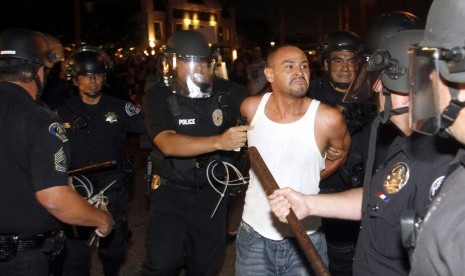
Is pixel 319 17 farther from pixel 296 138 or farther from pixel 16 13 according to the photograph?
pixel 296 138

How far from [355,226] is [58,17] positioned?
24.7 m

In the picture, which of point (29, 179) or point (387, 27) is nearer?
point (29, 179)

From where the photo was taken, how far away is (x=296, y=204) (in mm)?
2822

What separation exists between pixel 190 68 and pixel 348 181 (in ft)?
5.11

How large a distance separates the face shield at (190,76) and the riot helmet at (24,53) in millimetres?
1145

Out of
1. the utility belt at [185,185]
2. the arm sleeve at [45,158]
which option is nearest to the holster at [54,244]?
the arm sleeve at [45,158]

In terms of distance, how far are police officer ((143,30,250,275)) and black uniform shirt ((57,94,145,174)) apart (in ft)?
2.07

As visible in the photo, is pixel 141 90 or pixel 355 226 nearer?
pixel 355 226

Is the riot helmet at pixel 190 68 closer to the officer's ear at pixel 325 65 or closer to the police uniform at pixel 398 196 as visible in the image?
the officer's ear at pixel 325 65

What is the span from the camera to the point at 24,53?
131 inches

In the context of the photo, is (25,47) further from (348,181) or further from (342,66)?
(342,66)

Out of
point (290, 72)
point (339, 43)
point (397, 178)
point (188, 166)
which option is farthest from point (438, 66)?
point (339, 43)

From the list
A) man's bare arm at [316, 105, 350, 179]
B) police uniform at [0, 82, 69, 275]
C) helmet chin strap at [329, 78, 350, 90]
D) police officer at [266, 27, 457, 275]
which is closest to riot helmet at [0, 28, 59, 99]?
police uniform at [0, 82, 69, 275]

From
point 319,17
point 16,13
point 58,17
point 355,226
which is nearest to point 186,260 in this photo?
point 355,226
